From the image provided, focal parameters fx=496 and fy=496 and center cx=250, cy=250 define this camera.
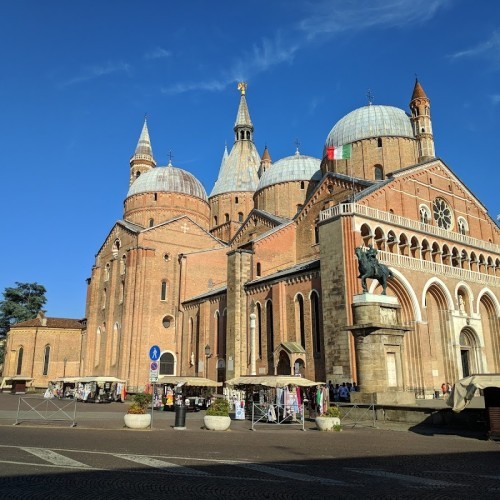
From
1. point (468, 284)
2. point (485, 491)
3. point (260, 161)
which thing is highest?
point (260, 161)

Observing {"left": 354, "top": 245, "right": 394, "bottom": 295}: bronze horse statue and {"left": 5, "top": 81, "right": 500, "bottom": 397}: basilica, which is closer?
{"left": 354, "top": 245, "right": 394, "bottom": 295}: bronze horse statue

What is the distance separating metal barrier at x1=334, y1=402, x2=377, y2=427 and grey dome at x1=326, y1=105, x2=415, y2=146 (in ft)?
85.7

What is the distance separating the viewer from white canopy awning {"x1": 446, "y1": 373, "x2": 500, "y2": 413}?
12609 mm

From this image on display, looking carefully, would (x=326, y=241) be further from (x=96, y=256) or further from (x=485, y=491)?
(x=96, y=256)

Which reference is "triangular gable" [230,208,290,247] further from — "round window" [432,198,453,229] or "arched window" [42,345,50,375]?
"arched window" [42,345,50,375]

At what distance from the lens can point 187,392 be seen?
31594 mm

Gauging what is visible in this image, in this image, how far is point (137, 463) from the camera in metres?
8.50

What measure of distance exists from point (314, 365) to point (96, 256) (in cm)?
2955

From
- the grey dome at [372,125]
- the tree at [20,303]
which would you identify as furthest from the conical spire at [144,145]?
the grey dome at [372,125]

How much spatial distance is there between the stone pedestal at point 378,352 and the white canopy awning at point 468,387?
13.3 ft

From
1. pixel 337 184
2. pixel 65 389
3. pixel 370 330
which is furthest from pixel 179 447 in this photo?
pixel 65 389

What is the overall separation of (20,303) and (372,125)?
49.4 metres

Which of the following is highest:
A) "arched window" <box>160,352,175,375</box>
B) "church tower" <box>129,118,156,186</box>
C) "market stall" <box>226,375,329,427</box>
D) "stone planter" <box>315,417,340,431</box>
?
"church tower" <box>129,118,156,186</box>

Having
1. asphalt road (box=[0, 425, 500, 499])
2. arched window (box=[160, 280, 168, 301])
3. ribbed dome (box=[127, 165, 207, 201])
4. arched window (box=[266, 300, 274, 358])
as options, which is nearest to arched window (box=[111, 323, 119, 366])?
arched window (box=[160, 280, 168, 301])
